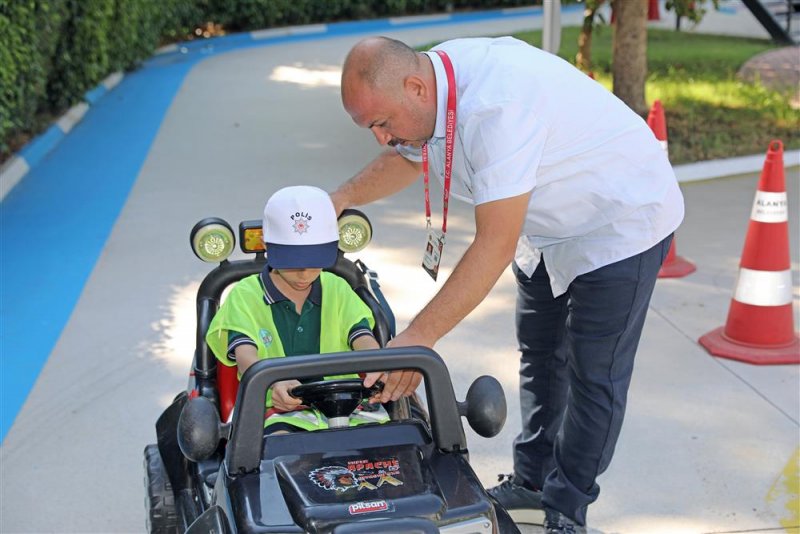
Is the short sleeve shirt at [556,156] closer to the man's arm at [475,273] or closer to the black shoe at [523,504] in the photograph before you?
the man's arm at [475,273]

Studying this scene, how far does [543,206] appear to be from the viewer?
278cm

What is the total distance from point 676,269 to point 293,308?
3177 millimetres

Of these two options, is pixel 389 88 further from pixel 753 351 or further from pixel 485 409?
pixel 753 351

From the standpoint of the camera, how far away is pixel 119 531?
3.42m

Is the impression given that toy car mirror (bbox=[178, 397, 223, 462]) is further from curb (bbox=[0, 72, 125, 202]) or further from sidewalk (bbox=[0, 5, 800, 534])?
curb (bbox=[0, 72, 125, 202])

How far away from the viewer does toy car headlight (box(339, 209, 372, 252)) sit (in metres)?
3.25

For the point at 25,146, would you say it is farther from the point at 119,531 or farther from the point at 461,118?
the point at 461,118

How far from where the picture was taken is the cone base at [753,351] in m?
4.52

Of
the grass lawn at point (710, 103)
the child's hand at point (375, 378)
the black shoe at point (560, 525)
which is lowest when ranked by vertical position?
the grass lawn at point (710, 103)

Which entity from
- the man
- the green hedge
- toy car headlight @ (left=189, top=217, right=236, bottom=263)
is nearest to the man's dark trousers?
the man

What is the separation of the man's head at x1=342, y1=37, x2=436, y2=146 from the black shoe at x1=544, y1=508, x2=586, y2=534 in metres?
1.35

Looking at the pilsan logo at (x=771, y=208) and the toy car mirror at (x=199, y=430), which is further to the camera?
the pilsan logo at (x=771, y=208)

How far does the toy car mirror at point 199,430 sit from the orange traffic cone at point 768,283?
292 centimetres

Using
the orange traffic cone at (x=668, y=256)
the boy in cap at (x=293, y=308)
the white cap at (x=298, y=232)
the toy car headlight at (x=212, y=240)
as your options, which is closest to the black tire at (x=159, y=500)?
the boy in cap at (x=293, y=308)
